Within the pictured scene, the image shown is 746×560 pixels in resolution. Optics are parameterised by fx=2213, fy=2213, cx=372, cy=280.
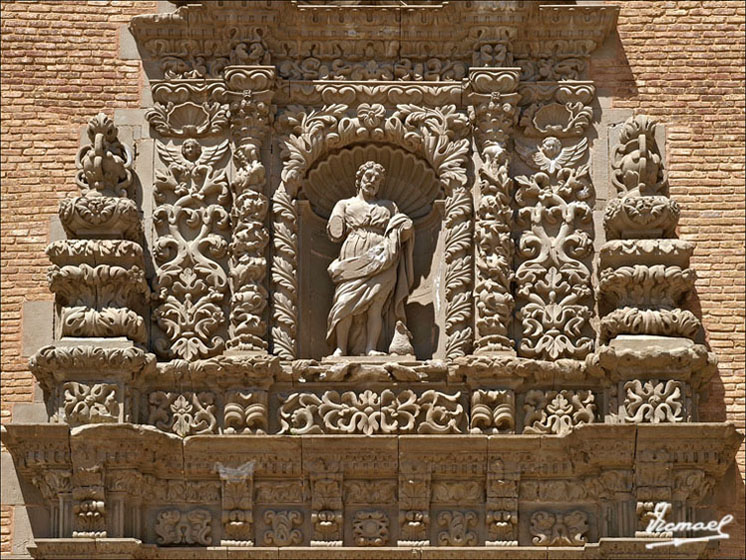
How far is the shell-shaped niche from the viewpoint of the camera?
16.8 m

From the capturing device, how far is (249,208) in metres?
16.3

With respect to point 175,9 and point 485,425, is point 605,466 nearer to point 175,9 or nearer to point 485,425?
point 485,425

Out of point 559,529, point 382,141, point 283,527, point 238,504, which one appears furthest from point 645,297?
point 238,504

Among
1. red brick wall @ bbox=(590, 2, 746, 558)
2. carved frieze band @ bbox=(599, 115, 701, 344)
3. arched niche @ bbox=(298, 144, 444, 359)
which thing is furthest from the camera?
arched niche @ bbox=(298, 144, 444, 359)

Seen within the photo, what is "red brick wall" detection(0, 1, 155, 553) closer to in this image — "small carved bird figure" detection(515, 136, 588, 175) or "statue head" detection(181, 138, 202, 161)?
"statue head" detection(181, 138, 202, 161)

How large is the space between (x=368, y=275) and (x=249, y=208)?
1016 millimetres

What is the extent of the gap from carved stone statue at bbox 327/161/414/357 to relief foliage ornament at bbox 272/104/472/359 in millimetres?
311

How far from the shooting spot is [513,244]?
1633cm

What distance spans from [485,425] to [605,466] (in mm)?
914

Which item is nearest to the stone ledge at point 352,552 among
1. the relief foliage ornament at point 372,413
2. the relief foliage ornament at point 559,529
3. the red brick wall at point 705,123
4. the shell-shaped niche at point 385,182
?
the relief foliage ornament at point 559,529

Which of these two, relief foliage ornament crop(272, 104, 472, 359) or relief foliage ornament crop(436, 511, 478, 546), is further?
relief foliage ornament crop(272, 104, 472, 359)

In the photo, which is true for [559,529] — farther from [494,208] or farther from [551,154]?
[551,154]

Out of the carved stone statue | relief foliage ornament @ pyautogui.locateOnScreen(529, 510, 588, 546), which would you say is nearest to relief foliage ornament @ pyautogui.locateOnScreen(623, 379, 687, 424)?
relief foliage ornament @ pyautogui.locateOnScreen(529, 510, 588, 546)

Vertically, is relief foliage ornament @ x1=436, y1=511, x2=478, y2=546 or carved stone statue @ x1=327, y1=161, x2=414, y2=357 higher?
carved stone statue @ x1=327, y1=161, x2=414, y2=357
